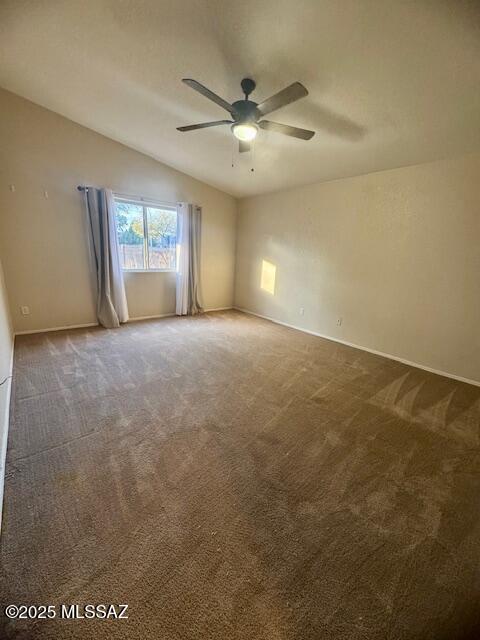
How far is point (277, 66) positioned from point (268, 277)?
3270 mm

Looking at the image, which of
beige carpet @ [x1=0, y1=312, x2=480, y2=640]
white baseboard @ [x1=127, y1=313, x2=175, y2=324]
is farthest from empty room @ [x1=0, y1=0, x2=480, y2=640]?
white baseboard @ [x1=127, y1=313, x2=175, y2=324]

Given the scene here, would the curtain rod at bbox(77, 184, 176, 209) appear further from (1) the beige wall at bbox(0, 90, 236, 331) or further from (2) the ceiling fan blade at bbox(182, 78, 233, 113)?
(2) the ceiling fan blade at bbox(182, 78, 233, 113)

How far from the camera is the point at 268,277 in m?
5.09

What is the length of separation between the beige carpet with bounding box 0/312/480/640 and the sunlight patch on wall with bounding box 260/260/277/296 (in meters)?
2.69

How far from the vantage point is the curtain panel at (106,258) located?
12.6 feet

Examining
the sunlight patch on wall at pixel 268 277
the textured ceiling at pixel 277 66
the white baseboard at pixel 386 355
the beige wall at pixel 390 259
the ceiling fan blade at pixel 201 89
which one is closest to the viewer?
the textured ceiling at pixel 277 66

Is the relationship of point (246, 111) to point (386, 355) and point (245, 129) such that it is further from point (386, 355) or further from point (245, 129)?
point (386, 355)

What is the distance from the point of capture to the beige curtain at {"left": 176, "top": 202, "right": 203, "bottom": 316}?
4.71 meters

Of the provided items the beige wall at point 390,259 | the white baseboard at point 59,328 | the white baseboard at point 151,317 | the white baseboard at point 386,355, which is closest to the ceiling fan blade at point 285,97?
the beige wall at point 390,259

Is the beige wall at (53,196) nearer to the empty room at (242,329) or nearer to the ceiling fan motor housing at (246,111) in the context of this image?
the empty room at (242,329)

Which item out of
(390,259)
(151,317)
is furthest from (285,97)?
(151,317)

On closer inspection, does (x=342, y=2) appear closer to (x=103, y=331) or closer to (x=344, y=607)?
(x=344, y=607)

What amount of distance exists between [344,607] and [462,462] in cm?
135

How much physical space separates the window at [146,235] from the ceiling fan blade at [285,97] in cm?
300
